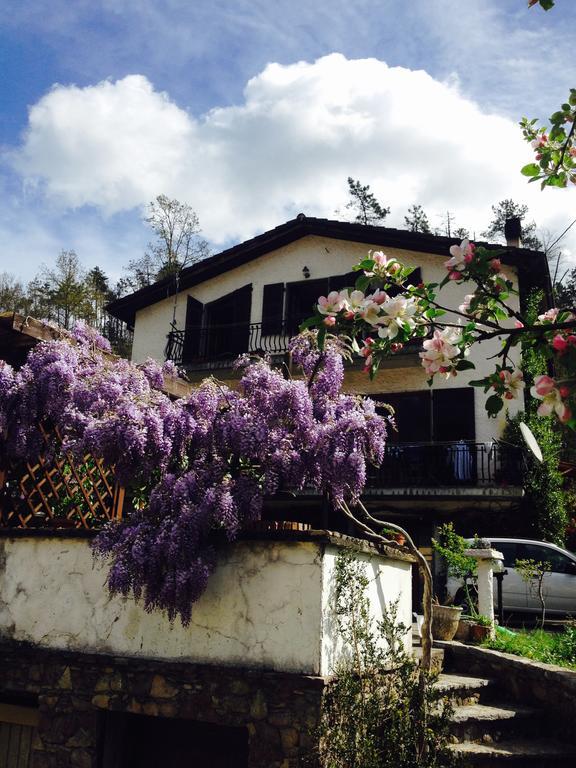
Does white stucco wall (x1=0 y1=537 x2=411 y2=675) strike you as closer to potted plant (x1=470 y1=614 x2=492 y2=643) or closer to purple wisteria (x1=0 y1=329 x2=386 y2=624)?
purple wisteria (x1=0 y1=329 x2=386 y2=624)

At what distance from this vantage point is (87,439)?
5.29 meters

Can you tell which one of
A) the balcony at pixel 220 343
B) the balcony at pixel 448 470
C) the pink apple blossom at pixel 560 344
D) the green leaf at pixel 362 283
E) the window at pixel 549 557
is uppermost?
the balcony at pixel 220 343

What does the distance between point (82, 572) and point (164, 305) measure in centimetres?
1404

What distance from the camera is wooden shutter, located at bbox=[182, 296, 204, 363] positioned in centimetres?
1797

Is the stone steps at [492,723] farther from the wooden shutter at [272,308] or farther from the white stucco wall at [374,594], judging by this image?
the wooden shutter at [272,308]

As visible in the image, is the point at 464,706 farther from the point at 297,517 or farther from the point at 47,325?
the point at 297,517

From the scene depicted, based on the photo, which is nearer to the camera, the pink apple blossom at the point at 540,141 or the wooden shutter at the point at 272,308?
the pink apple blossom at the point at 540,141

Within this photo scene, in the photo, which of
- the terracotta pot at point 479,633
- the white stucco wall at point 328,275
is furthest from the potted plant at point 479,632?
the white stucco wall at point 328,275

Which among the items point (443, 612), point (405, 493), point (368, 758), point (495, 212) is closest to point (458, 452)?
point (405, 493)

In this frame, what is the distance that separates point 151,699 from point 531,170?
4153 mm

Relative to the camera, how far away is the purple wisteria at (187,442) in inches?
191

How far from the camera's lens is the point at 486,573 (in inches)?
334

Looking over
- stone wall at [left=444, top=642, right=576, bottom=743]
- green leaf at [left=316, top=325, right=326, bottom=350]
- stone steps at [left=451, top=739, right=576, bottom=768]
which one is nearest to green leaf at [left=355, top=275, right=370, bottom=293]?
green leaf at [left=316, top=325, right=326, bottom=350]

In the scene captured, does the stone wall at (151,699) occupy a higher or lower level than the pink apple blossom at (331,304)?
lower
